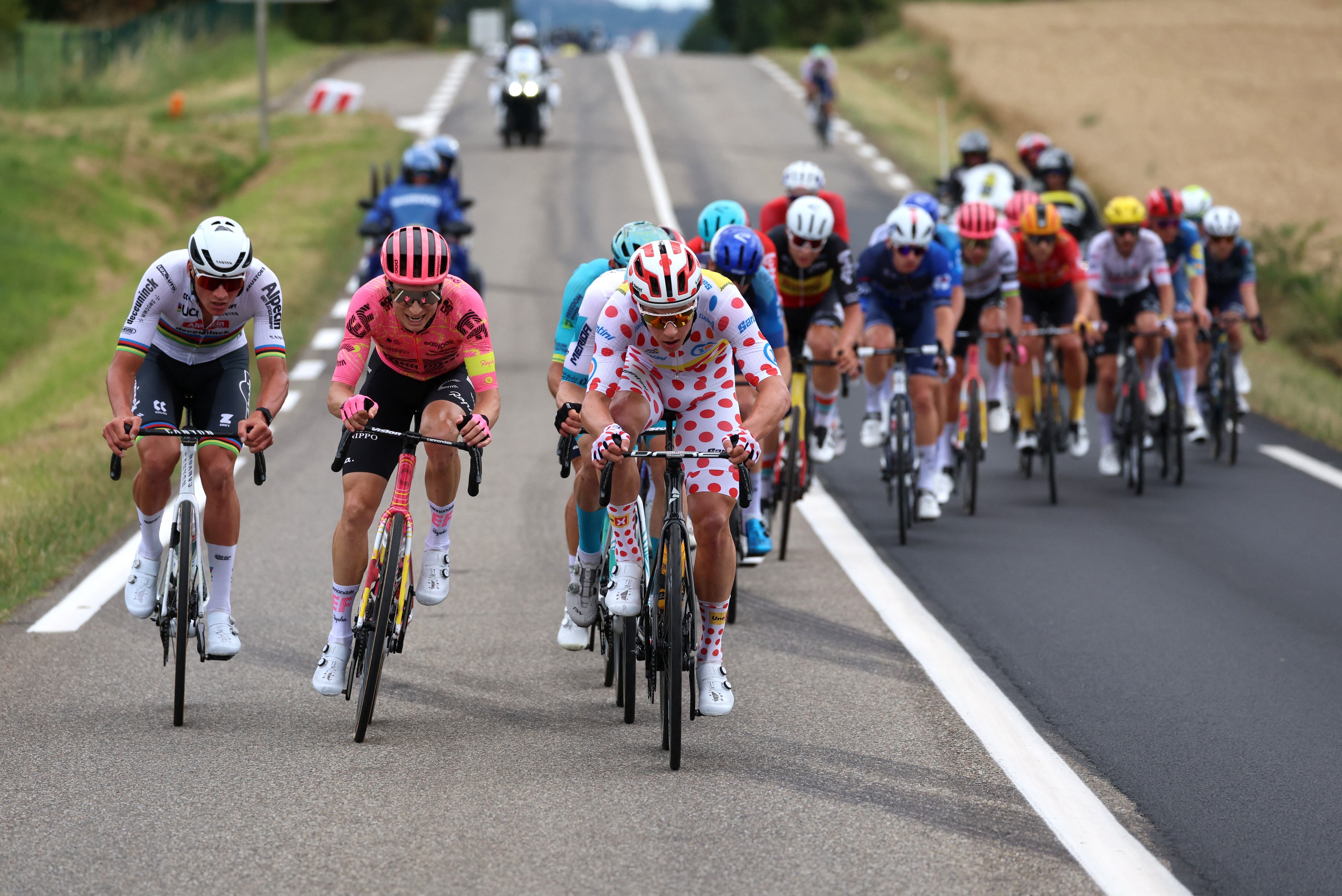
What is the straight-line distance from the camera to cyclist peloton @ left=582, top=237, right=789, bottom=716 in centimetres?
630

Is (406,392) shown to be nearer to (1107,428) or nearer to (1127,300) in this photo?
(1107,428)

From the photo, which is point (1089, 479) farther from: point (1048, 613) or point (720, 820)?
point (720, 820)

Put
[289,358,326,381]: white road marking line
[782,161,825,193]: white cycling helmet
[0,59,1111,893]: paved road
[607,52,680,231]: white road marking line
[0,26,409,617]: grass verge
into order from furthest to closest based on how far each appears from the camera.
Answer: [607,52,680,231]: white road marking line
[289,358,326,381]: white road marking line
[782,161,825,193]: white cycling helmet
[0,26,409,617]: grass verge
[0,59,1111,893]: paved road

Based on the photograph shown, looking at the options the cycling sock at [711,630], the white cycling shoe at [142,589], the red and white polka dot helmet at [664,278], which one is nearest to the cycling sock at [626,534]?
the cycling sock at [711,630]

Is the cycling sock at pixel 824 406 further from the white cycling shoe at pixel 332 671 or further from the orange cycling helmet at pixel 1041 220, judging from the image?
the white cycling shoe at pixel 332 671

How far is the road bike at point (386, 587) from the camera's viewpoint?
21.1ft

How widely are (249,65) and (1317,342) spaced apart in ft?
111

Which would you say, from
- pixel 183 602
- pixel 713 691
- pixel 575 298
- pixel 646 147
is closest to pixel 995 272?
pixel 575 298

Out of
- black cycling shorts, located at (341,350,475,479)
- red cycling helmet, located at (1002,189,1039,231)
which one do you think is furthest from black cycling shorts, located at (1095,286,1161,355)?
black cycling shorts, located at (341,350,475,479)

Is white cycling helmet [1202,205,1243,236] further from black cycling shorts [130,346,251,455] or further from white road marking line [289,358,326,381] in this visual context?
black cycling shorts [130,346,251,455]

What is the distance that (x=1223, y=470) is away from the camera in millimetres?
13609

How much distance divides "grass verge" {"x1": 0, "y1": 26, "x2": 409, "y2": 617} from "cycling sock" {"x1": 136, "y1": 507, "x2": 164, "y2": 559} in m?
1.99

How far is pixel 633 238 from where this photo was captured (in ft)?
24.1

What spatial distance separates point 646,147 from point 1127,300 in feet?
68.9
